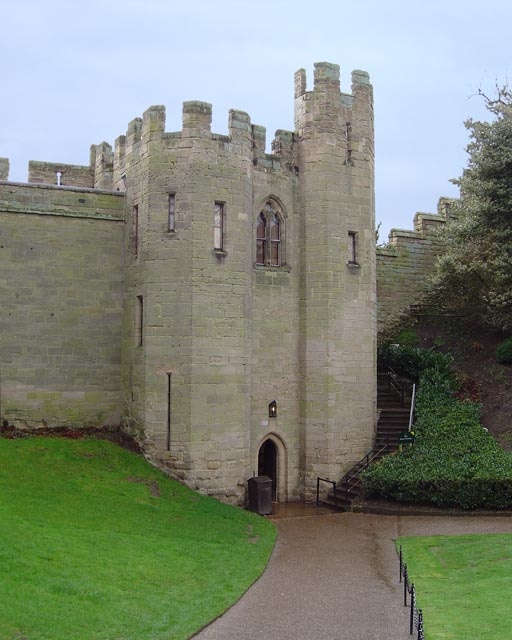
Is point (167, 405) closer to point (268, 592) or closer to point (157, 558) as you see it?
point (157, 558)

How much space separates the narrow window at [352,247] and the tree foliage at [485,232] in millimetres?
6124

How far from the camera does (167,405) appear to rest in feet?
69.5

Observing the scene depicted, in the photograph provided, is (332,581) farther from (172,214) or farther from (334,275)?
(172,214)

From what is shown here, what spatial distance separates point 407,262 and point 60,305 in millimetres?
16412

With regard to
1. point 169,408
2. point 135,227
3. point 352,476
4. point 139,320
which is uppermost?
point 135,227

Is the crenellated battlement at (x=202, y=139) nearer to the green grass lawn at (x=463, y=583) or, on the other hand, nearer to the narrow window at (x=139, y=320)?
the narrow window at (x=139, y=320)

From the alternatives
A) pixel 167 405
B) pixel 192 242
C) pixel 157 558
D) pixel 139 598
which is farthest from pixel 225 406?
pixel 139 598

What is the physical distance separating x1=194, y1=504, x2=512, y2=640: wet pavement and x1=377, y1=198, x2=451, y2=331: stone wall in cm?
1307

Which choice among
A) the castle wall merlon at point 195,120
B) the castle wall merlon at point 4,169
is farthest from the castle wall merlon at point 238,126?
the castle wall merlon at point 4,169

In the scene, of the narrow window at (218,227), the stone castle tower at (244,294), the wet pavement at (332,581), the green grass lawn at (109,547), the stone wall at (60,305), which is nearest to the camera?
the green grass lawn at (109,547)

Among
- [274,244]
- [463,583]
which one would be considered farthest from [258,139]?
[463,583]

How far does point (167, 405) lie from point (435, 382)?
392 inches

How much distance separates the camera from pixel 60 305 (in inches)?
888

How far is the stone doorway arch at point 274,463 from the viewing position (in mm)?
22969
